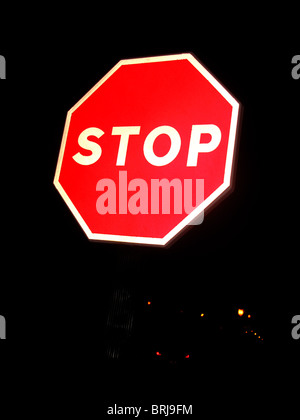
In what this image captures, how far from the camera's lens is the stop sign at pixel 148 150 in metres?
0.82

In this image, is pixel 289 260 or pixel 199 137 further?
pixel 289 260

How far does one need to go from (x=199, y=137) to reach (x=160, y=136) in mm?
121

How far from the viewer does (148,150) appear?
2.99 ft

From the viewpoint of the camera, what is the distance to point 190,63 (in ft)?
3.23

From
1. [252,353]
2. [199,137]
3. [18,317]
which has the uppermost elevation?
[199,137]

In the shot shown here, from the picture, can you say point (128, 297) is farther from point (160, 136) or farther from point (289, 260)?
point (289, 260)

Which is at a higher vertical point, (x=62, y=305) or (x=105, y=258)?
(x=105, y=258)

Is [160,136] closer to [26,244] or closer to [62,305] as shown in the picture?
[62,305]

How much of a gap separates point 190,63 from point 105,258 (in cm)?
87

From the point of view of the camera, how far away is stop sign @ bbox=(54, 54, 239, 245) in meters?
0.82
